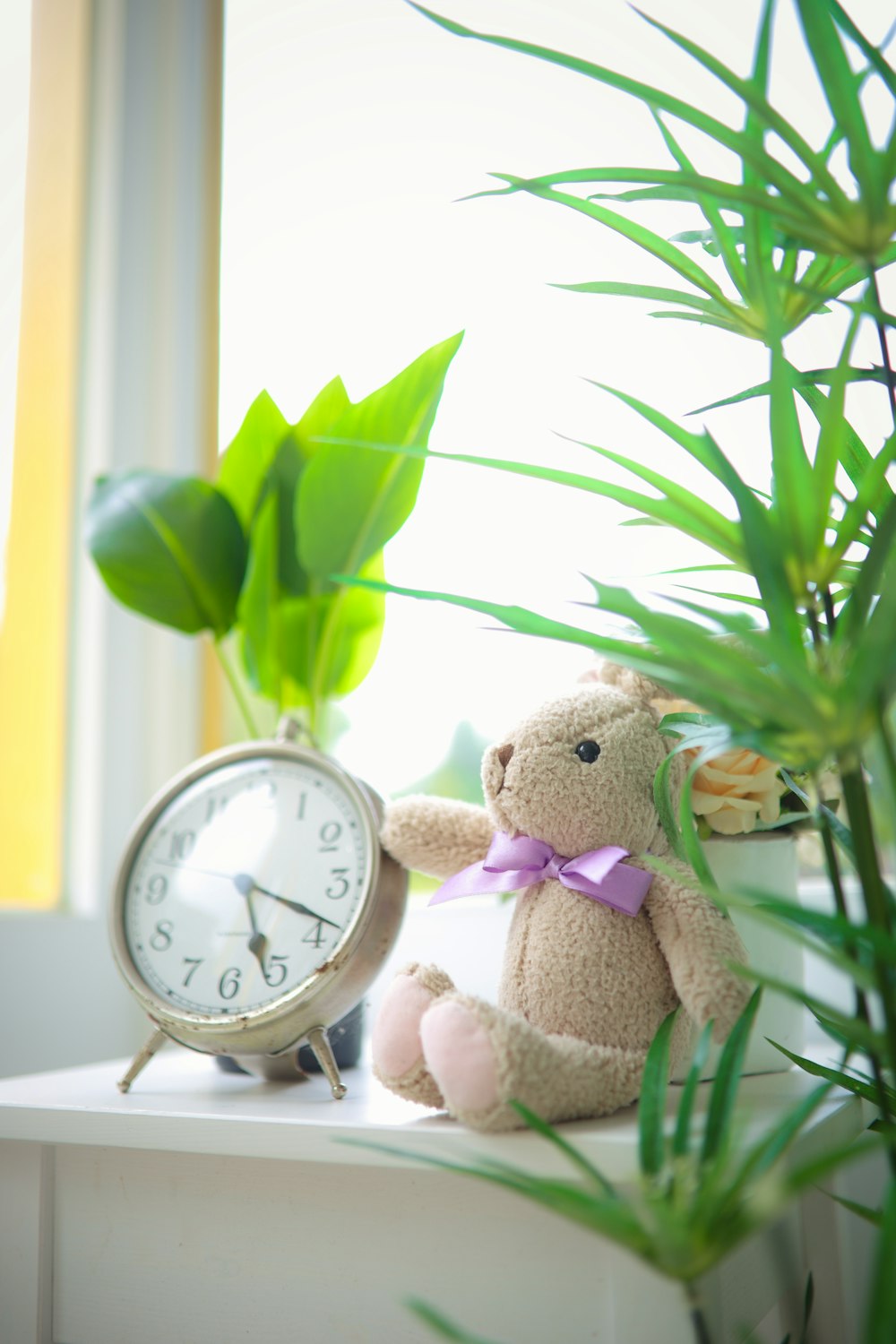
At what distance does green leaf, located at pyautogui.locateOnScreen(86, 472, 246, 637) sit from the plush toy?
0.42 meters

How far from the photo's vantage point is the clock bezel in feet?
2.54

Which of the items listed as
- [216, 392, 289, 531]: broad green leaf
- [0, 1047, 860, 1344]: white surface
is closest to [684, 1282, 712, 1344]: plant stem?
[0, 1047, 860, 1344]: white surface

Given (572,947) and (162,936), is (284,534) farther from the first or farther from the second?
(572,947)

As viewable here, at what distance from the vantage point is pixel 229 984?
0.82m

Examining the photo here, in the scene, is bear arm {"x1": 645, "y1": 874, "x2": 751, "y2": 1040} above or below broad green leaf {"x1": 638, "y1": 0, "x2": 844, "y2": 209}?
below

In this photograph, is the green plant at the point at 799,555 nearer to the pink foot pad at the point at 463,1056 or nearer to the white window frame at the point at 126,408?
the pink foot pad at the point at 463,1056

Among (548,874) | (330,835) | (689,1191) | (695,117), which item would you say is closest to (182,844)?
(330,835)

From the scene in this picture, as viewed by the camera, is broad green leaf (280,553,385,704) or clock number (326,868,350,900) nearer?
clock number (326,868,350,900)

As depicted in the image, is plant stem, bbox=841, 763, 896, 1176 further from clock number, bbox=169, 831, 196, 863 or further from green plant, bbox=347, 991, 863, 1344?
clock number, bbox=169, 831, 196, 863

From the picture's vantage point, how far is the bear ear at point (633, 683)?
0.77 m

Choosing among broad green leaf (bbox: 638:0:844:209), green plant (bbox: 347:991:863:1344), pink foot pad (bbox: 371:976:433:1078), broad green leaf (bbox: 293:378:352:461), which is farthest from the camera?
broad green leaf (bbox: 293:378:352:461)

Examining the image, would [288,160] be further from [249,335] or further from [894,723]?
[894,723]

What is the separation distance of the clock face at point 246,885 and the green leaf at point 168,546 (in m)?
0.23

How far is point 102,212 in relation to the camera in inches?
56.4
